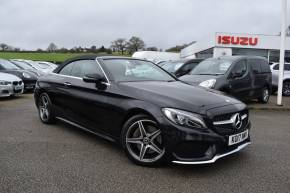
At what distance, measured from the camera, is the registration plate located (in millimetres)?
4329

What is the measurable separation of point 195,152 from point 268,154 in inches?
66.9

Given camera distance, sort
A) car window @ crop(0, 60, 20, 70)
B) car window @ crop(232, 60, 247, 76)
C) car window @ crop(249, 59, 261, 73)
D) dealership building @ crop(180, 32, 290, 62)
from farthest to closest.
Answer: dealership building @ crop(180, 32, 290, 62), car window @ crop(0, 60, 20, 70), car window @ crop(249, 59, 261, 73), car window @ crop(232, 60, 247, 76)

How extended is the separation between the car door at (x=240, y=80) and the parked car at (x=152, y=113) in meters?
3.95

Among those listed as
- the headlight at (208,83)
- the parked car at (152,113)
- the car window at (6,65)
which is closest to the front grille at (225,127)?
the parked car at (152,113)

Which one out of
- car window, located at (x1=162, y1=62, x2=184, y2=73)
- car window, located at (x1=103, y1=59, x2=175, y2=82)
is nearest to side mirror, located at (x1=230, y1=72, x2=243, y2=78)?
car window, located at (x1=103, y1=59, x2=175, y2=82)

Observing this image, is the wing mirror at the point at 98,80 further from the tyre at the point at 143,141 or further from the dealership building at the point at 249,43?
the dealership building at the point at 249,43

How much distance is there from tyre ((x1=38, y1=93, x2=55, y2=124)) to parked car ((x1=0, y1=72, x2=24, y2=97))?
4.56 m

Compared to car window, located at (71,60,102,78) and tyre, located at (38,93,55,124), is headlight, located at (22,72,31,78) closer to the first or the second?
tyre, located at (38,93,55,124)

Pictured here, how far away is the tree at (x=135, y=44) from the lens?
7381 centimetres

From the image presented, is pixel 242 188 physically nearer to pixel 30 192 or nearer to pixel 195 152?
pixel 195 152

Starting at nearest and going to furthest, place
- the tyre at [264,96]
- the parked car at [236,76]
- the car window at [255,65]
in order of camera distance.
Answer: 1. the parked car at [236,76]
2. the car window at [255,65]
3. the tyre at [264,96]

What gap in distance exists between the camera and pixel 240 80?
32.1 feet

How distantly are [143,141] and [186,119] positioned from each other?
2.33ft

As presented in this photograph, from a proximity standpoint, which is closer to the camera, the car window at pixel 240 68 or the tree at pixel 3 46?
the car window at pixel 240 68
